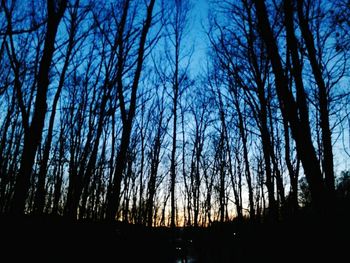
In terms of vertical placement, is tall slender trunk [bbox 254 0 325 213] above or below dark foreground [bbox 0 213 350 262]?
above

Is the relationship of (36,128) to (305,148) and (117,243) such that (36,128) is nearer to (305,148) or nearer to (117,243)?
(305,148)

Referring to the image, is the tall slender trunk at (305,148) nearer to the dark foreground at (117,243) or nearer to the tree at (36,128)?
the dark foreground at (117,243)

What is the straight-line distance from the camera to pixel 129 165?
2502cm

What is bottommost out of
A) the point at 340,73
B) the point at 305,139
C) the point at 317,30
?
the point at 305,139

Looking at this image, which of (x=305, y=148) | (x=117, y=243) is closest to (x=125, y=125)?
(x=117, y=243)

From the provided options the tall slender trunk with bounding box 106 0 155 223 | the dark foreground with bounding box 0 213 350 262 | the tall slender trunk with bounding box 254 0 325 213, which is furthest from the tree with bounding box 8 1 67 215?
the tall slender trunk with bounding box 254 0 325 213

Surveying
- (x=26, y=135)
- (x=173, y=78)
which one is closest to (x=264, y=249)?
(x=26, y=135)

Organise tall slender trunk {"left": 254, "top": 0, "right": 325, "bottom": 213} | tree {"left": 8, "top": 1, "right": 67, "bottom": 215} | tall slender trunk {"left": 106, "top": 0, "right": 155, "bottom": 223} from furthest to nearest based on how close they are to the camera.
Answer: tall slender trunk {"left": 106, "top": 0, "right": 155, "bottom": 223}, tree {"left": 8, "top": 1, "right": 67, "bottom": 215}, tall slender trunk {"left": 254, "top": 0, "right": 325, "bottom": 213}

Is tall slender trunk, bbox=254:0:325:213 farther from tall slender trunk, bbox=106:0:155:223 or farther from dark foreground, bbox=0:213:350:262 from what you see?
tall slender trunk, bbox=106:0:155:223

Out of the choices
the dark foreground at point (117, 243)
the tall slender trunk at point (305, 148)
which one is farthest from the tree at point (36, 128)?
the tall slender trunk at point (305, 148)

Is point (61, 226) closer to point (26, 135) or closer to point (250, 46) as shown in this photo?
point (26, 135)

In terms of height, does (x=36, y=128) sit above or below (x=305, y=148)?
above

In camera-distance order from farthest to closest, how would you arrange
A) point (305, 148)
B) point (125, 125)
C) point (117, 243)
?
point (117, 243) → point (125, 125) → point (305, 148)

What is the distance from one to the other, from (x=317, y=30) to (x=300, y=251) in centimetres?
854
